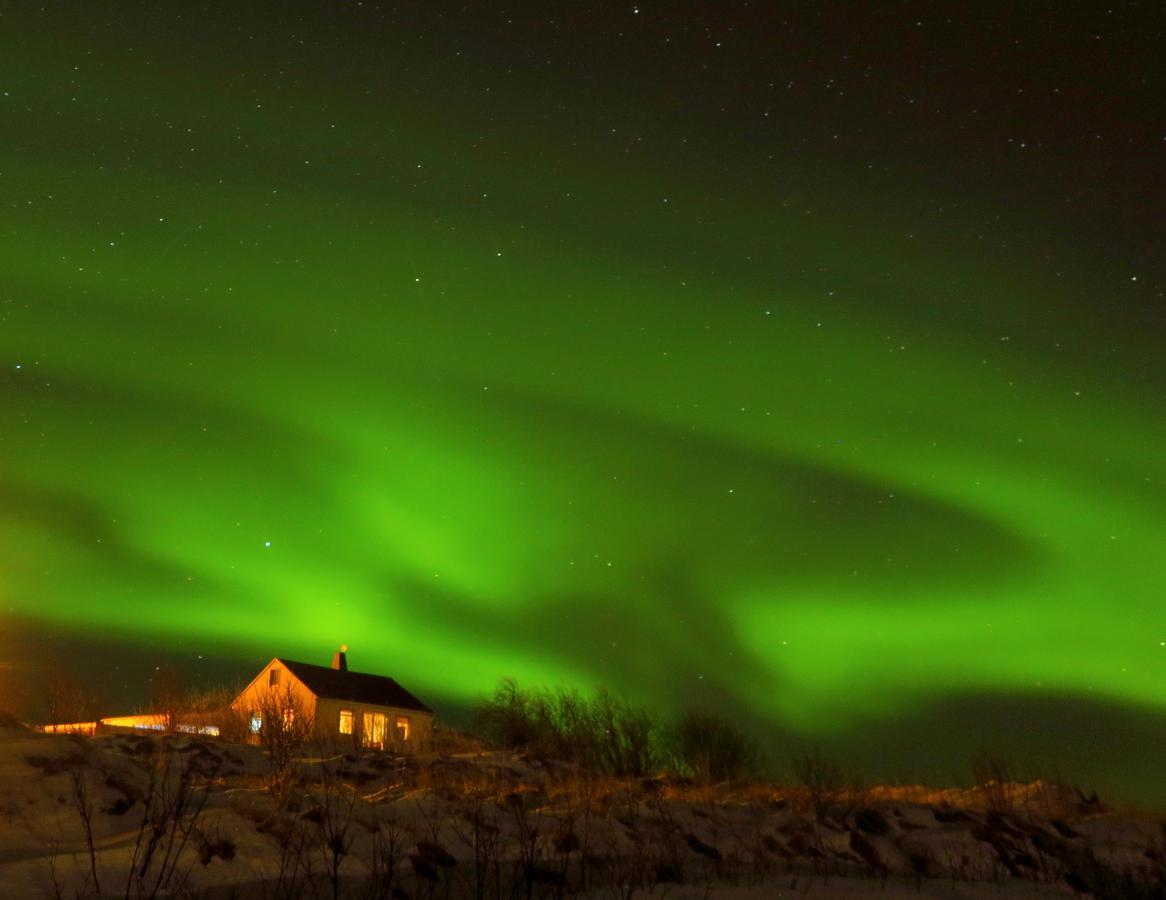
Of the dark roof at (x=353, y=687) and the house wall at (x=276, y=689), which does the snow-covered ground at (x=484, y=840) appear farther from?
the dark roof at (x=353, y=687)

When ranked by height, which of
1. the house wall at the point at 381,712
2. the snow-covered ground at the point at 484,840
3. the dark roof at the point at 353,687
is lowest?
the snow-covered ground at the point at 484,840

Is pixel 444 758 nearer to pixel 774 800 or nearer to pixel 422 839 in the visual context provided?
pixel 774 800

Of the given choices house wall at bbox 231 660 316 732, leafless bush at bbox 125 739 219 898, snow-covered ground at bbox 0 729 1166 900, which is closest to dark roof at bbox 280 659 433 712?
house wall at bbox 231 660 316 732

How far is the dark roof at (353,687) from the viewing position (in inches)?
2613

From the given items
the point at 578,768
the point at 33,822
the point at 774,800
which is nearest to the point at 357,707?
the point at 578,768

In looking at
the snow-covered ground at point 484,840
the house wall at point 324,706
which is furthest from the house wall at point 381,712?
the snow-covered ground at point 484,840

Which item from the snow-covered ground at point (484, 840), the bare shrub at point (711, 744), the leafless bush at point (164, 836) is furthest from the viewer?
the bare shrub at point (711, 744)

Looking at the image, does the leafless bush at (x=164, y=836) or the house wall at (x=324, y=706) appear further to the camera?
the house wall at (x=324, y=706)

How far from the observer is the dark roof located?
66375 millimetres

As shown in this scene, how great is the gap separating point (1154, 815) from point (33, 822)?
25.1 m

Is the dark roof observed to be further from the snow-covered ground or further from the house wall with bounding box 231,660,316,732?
the snow-covered ground

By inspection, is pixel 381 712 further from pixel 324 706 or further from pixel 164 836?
pixel 164 836

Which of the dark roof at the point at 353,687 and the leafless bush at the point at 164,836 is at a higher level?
the dark roof at the point at 353,687

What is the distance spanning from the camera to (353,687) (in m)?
70.1
